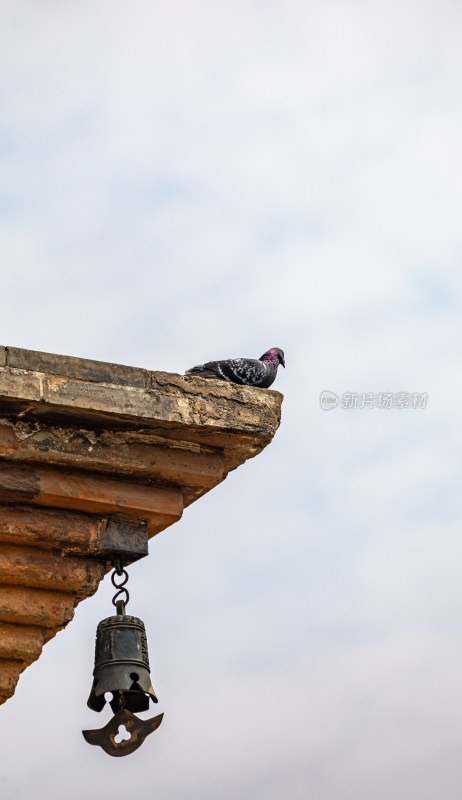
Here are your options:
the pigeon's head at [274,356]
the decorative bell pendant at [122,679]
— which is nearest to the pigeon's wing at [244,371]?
the decorative bell pendant at [122,679]

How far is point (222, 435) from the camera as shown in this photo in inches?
152

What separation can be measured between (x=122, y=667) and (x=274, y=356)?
4.07m

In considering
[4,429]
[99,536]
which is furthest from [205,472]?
[4,429]

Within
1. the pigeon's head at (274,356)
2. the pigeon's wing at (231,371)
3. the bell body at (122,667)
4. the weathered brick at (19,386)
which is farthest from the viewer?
the pigeon's head at (274,356)

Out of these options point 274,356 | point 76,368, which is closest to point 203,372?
point 76,368

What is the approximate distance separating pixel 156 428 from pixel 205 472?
0.31 m

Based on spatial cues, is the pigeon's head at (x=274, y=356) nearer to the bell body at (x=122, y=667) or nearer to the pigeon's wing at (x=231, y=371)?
the pigeon's wing at (x=231, y=371)

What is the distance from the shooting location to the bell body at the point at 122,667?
12.5ft

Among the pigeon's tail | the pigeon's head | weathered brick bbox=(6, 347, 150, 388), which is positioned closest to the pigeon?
the pigeon's tail

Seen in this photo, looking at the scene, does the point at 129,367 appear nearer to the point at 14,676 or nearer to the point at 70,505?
the point at 70,505

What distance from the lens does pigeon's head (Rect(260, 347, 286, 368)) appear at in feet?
24.0

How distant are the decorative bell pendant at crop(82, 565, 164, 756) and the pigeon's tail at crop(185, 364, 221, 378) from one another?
912mm

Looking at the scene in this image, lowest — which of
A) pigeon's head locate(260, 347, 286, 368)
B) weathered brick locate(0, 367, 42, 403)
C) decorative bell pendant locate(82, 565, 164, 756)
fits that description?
decorative bell pendant locate(82, 565, 164, 756)

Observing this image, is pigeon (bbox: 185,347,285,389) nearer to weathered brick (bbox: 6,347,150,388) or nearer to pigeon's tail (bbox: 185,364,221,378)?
pigeon's tail (bbox: 185,364,221,378)
